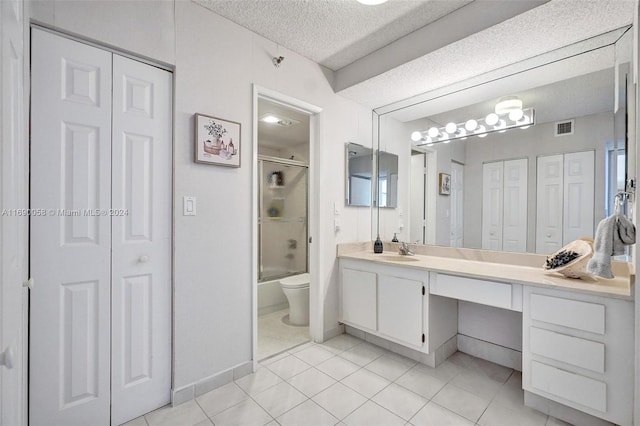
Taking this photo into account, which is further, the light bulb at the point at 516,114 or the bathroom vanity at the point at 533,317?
the light bulb at the point at 516,114


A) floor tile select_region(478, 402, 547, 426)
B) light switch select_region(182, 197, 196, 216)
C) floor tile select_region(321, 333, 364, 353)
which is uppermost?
light switch select_region(182, 197, 196, 216)

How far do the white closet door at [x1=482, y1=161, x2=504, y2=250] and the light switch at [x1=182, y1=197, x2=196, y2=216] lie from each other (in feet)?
7.19

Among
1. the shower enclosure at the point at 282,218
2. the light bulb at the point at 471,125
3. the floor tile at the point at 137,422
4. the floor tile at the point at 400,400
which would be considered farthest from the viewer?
the shower enclosure at the point at 282,218

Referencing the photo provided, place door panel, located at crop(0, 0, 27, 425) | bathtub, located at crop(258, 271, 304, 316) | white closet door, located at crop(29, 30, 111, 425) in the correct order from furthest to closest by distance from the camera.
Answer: bathtub, located at crop(258, 271, 304, 316) → white closet door, located at crop(29, 30, 111, 425) → door panel, located at crop(0, 0, 27, 425)

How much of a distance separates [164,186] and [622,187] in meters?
2.70

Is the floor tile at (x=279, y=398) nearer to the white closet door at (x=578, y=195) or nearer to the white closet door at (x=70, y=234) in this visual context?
the white closet door at (x=70, y=234)

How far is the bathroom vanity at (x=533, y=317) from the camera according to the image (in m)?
1.40

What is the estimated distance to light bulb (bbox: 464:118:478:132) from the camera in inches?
93.6

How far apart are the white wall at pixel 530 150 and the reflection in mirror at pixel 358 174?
94 cm

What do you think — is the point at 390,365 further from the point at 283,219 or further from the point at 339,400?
the point at 283,219

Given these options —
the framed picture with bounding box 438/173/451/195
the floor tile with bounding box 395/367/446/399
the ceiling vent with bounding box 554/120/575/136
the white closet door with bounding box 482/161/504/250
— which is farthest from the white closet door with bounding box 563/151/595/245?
the floor tile with bounding box 395/367/446/399

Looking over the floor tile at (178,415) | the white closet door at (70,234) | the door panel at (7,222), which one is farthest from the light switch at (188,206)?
the floor tile at (178,415)

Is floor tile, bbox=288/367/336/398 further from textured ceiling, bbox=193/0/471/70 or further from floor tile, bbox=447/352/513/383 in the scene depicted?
textured ceiling, bbox=193/0/471/70

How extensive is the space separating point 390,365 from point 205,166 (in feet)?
6.54
